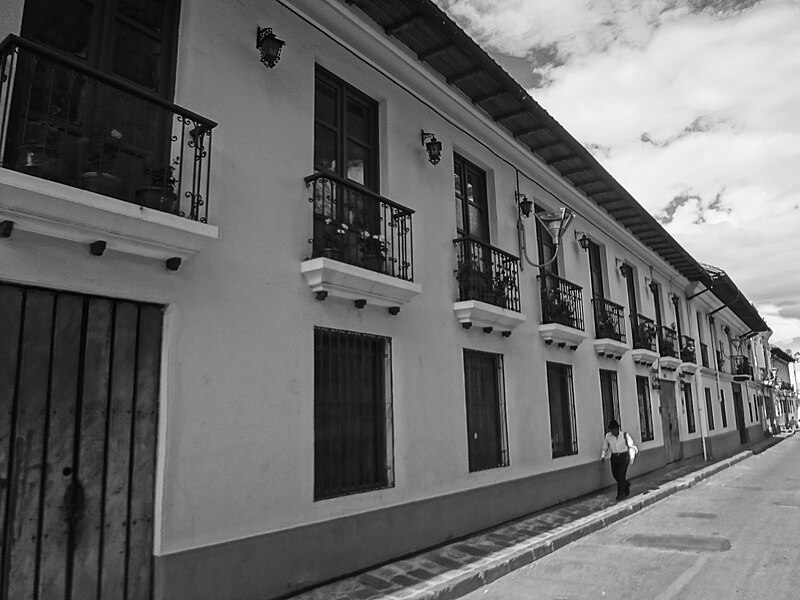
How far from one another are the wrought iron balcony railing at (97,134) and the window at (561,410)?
750 cm

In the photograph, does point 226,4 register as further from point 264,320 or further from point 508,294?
point 508,294

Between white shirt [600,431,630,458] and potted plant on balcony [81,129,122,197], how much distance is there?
9870 millimetres

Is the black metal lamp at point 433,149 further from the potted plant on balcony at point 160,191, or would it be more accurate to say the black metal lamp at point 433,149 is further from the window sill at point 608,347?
the window sill at point 608,347

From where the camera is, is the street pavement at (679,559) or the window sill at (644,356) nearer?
the street pavement at (679,559)

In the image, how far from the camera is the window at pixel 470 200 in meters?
9.19

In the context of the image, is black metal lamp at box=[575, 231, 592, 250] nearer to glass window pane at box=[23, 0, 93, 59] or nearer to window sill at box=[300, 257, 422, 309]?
window sill at box=[300, 257, 422, 309]

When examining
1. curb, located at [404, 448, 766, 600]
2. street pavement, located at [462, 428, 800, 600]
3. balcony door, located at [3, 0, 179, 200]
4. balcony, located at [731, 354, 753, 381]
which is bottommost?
street pavement, located at [462, 428, 800, 600]

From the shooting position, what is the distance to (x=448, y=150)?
8.84 meters

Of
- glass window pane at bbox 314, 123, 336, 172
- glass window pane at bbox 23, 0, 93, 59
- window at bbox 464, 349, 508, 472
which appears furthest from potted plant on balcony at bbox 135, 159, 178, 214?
window at bbox 464, 349, 508, 472

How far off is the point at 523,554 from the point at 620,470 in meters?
4.91

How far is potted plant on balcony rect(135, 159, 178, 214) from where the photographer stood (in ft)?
15.1

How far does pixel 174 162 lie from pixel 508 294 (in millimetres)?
5680

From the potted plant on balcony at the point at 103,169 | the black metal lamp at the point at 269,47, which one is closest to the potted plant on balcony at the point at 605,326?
the black metal lamp at the point at 269,47

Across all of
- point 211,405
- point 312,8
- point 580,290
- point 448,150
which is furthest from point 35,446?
point 580,290
